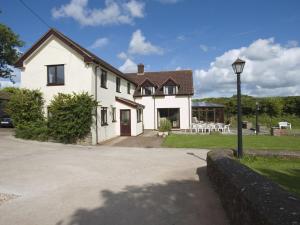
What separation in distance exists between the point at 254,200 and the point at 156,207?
272cm

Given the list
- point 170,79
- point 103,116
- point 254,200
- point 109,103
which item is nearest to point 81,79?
point 103,116

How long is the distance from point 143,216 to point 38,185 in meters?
3.96

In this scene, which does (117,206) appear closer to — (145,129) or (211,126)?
(211,126)

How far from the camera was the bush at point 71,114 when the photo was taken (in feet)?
56.2

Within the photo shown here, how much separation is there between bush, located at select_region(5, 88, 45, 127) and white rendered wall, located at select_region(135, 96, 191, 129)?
1298 centimetres

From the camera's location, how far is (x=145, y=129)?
29297 mm

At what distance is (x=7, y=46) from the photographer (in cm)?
3838

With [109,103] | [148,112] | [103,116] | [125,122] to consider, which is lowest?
[125,122]

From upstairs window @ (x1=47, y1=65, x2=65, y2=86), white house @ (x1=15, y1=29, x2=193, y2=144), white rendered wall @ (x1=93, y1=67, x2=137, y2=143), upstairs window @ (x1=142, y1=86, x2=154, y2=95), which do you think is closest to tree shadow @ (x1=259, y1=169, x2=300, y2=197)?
white house @ (x1=15, y1=29, x2=193, y2=144)

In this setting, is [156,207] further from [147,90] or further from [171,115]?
[147,90]

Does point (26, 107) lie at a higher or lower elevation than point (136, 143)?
higher

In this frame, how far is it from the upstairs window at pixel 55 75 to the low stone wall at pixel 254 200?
1569 centimetres

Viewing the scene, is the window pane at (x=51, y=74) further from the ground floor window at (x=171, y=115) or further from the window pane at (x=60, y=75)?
the ground floor window at (x=171, y=115)

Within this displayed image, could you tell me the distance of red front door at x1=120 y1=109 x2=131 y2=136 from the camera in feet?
76.3
